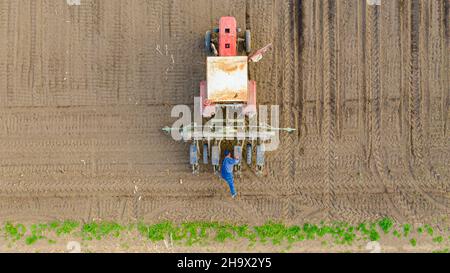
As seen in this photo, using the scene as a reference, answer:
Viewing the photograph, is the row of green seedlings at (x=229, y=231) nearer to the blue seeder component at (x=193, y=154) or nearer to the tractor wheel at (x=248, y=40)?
the blue seeder component at (x=193, y=154)

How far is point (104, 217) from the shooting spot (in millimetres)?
9547

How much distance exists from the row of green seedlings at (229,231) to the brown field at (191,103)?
7.8 inches

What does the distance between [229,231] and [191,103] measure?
2886 millimetres

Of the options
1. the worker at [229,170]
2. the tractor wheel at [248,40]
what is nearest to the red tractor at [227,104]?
the tractor wheel at [248,40]

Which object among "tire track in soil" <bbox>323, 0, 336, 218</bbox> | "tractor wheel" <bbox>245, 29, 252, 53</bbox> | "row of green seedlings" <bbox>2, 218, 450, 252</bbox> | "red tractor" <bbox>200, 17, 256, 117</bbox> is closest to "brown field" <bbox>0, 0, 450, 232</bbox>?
"tire track in soil" <bbox>323, 0, 336, 218</bbox>

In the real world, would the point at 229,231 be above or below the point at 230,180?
below

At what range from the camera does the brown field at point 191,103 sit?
375 inches

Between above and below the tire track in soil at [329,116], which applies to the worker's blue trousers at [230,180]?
below

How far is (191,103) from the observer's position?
9.54m

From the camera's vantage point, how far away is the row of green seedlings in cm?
952

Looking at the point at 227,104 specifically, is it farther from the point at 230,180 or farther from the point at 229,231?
the point at 229,231

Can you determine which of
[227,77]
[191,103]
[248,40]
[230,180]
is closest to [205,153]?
[230,180]

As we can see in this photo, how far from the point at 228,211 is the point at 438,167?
463cm

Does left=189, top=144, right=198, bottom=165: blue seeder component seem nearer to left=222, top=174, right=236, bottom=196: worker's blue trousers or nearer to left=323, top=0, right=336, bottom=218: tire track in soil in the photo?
left=222, top=174, right=236, bottom=196: worker's blue trousers
